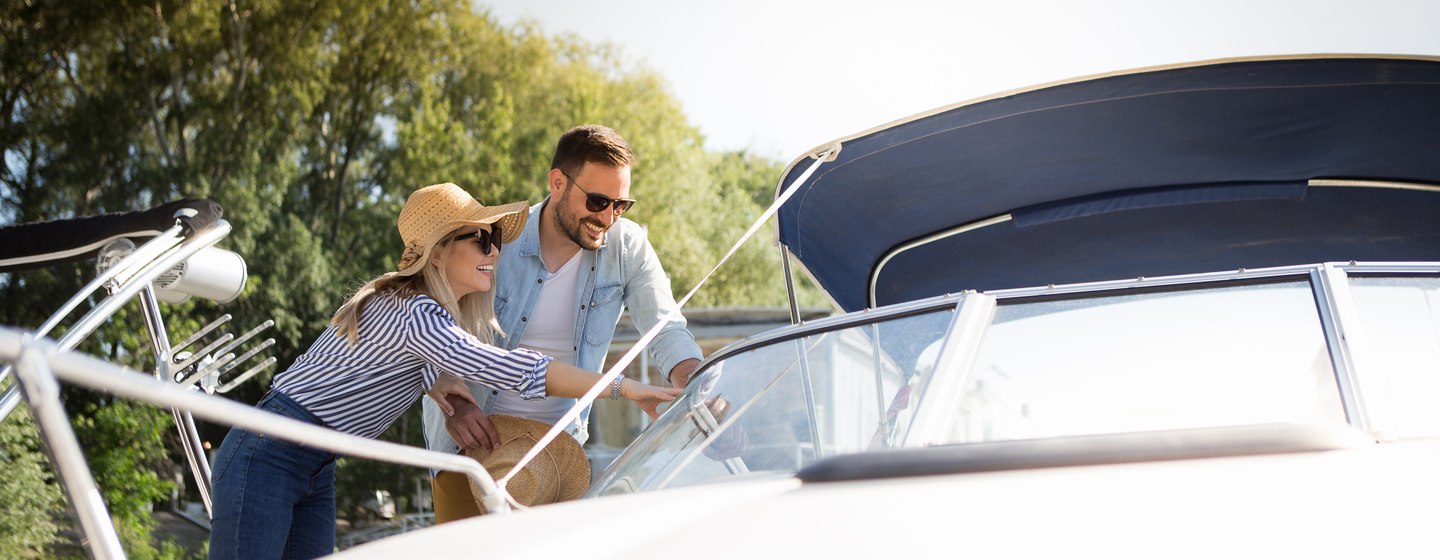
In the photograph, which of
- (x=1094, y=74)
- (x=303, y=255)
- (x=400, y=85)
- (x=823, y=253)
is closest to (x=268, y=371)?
(x=303, y=255)

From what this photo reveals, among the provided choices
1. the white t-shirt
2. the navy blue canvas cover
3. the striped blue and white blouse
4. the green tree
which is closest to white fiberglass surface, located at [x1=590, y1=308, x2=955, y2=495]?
the striped blue and white blouse

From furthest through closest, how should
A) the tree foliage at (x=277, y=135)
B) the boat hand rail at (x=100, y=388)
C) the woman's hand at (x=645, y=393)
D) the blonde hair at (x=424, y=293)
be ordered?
the tree foliage at (x=277, y=135) < the woman's hand at (x=645, y=393) < the blonde hair at (x=424, y=293) < the boat hand rail at (x=100, y=388)

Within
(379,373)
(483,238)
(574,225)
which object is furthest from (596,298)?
(379,373)

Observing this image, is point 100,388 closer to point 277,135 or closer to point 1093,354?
point 1093,354

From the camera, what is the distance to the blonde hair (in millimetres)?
2791

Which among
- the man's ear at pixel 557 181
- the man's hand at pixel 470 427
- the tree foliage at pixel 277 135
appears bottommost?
the man's hand at pixel 470 427

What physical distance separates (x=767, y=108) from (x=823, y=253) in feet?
103

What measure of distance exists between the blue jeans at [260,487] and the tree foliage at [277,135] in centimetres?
1659

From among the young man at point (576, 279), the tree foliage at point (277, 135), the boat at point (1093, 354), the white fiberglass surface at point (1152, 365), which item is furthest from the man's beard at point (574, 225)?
the tree foliage at point (277, 135)

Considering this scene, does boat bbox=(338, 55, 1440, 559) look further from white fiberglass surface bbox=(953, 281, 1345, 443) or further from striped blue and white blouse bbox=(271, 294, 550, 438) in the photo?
striped blue and white blouse bbox=(271, 294, 550, 438)

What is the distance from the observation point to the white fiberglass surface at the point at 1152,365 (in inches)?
89.7

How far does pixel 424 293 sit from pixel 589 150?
2.84 feet

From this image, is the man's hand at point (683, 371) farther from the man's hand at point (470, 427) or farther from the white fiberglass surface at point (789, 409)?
the man's hand at point (470, 427)

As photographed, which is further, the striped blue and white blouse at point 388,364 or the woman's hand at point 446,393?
the woman's hand at point 446,393
